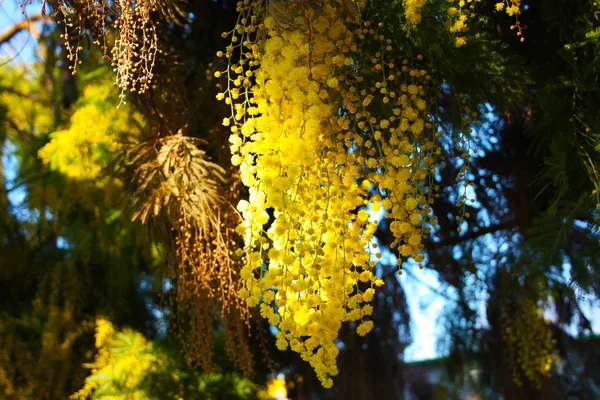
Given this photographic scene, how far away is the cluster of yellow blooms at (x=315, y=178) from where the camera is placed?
155 centimetres

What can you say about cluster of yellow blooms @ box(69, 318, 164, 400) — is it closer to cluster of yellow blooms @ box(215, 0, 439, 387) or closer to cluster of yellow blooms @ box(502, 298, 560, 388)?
cluster of yellow blooms @ box(502, 298, 560, 388)

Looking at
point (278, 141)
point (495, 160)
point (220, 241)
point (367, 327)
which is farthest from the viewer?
point (495, 160)

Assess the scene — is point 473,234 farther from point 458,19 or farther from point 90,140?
point 90,140

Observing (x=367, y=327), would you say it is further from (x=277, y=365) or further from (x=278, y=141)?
(x=277, y=365)

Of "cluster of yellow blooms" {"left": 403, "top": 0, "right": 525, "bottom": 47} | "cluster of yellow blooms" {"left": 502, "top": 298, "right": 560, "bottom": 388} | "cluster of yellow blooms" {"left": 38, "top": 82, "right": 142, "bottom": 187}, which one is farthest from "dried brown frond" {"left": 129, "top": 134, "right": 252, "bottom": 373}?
"cluster of yellow blooms" {"left": 502, "top": 298, "right": 560, "bottom": 388}

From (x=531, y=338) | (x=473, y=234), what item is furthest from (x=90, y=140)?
(x=531, y=338)

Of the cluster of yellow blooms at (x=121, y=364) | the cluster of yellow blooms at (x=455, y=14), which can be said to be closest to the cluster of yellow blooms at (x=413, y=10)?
the cluster of yellow blooms at (x=455, y=14)

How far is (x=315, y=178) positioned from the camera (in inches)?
66.7

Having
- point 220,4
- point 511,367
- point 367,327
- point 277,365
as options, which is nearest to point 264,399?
point 277,365

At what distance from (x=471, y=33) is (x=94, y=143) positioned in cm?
248

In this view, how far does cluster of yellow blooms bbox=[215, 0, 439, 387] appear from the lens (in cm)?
155

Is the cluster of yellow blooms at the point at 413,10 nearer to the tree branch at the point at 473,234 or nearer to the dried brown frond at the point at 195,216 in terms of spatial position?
the dried brown frond at the point at 195,216

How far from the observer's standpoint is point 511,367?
4078 millimetres

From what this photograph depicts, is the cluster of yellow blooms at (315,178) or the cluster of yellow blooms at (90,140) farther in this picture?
the cluster of yellow blooms at (90,140)
